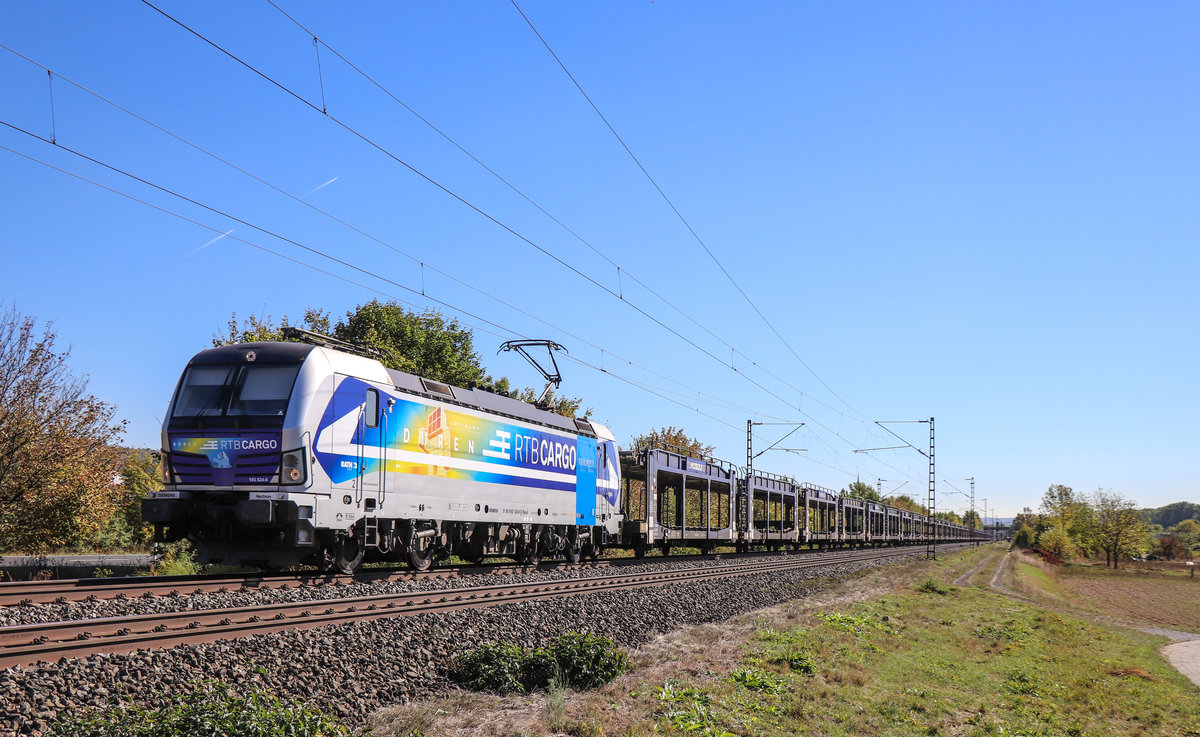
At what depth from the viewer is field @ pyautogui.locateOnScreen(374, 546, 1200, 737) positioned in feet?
25.5

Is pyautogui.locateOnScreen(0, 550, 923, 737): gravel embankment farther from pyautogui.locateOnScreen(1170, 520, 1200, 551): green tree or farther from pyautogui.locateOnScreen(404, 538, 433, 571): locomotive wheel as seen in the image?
pyautogui.locateOnScreen(1170, 520, 1200, 551): green tree

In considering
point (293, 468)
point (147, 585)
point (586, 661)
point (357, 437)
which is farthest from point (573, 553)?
point (586, 661)

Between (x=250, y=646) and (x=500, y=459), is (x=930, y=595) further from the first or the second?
(x=250, y=646)

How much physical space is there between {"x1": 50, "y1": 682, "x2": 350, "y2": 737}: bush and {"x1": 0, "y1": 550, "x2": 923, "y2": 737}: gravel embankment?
0.33 m

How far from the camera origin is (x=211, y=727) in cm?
582

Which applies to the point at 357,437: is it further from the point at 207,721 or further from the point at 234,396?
the point at 207,721

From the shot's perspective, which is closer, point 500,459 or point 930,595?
point 500,459

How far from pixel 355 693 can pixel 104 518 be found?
20123 mm

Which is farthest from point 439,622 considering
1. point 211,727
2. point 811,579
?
point 811,579

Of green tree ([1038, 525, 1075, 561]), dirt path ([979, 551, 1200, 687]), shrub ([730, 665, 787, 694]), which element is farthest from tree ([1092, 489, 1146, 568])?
shrub ([730, 665, 787, 694])

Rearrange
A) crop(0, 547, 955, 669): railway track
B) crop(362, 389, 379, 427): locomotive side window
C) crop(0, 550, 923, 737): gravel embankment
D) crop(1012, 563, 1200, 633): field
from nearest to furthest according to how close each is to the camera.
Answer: crop(0, 550, 923, 737): gravel embankment → crop(0, 547, 955, 669): railway track → crop(362, 389, 379, 427): locomotive side window → crop(1012, 563, 1200, 633): field

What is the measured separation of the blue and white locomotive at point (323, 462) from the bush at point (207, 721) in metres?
7.51

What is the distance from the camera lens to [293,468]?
14.2m

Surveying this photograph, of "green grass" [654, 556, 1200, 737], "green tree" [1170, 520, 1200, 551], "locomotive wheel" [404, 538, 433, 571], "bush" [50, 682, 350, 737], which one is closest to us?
"bush" [50, 682, 350, 737]
